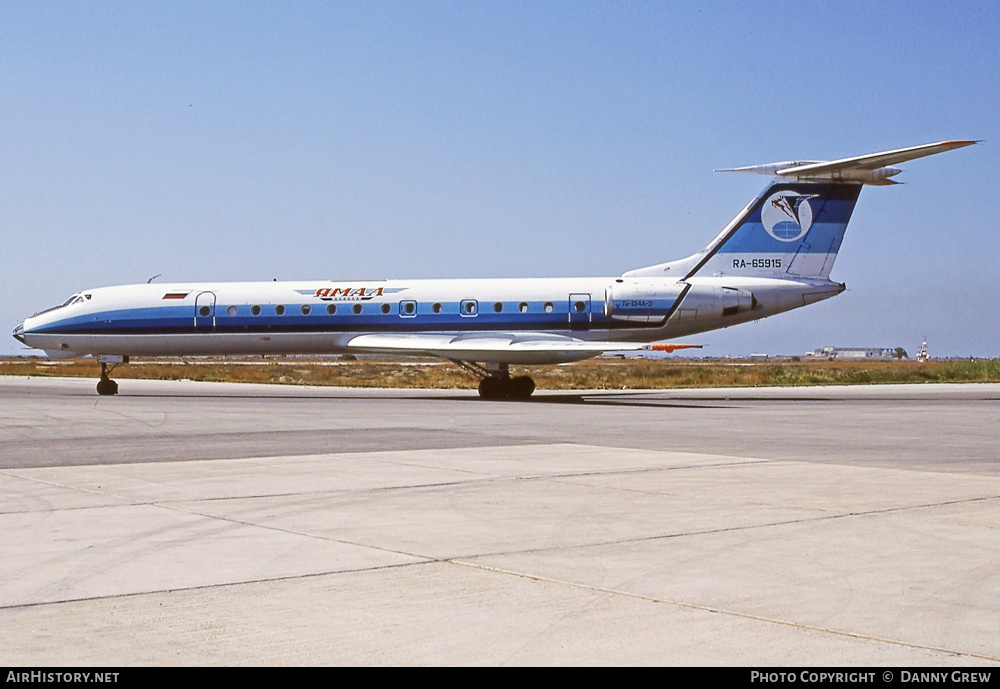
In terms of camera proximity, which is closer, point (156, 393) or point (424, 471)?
point (424, 471)

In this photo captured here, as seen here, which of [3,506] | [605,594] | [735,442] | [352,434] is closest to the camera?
[605,594]

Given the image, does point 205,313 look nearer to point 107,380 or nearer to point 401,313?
point 107,380

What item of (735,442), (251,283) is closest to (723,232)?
(251,283)

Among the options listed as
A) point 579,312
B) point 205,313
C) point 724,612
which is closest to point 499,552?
point 724,612

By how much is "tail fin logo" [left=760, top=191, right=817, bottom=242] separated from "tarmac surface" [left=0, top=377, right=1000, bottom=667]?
52.3 feet

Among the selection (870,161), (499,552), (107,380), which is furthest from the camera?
(107,380)

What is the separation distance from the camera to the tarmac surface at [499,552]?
4.98m

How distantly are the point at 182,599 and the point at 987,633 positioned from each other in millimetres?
4008

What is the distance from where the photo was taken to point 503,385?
31.8 meters

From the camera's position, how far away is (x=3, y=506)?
366 inches

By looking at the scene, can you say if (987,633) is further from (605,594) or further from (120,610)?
(120,610)

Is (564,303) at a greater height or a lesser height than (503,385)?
greater

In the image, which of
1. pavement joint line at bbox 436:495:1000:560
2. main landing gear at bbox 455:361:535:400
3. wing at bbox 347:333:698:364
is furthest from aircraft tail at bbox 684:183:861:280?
pavement joint line at bbox 436:495:1000:560

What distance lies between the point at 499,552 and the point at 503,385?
24583mm
